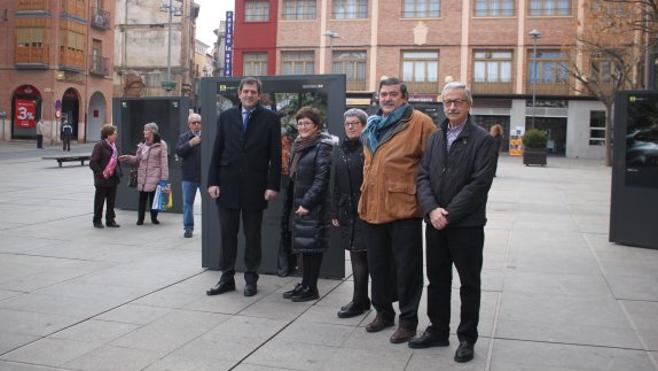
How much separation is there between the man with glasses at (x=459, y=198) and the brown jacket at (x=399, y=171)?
0.66 feet

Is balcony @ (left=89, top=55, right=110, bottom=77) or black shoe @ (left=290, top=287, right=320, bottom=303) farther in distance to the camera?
balcony @ (left=89, top=55, right=110, bottom=77)

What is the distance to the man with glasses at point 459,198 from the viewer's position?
15.2 feet

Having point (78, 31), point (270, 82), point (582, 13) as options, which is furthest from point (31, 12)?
point (270, 82)

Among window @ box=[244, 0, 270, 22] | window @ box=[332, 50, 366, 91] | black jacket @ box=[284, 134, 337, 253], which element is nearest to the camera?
black jacket @ box=[284, 134, 337, 253]

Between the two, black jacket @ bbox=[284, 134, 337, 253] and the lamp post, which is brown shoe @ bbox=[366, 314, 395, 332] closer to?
black jacket @ bbox=[284, 134, 337, 253]

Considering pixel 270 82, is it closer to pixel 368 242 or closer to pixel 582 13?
pixel 368 242

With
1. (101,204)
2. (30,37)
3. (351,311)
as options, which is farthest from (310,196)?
(30,37)

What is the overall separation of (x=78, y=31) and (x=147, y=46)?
18.4 m

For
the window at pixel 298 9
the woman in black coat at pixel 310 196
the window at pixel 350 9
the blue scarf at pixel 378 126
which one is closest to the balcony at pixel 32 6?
the window at pixel 298 9

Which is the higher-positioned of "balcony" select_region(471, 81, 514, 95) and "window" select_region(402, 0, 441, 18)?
"window" select_region(402, 0, 441, 18)

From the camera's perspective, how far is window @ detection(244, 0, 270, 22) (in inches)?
1900

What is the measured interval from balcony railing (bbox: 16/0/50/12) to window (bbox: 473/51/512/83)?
93.8ft

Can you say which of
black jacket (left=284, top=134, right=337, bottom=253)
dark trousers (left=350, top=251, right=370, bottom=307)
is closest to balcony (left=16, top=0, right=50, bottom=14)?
black jacket (left=284, top=134, right=337, bottom=253)

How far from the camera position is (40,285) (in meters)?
6.75
